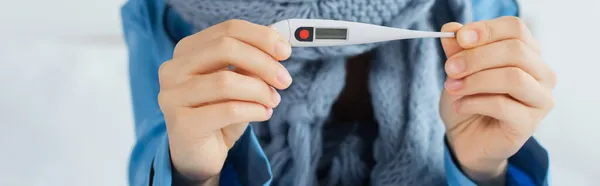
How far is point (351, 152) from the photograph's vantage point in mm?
614

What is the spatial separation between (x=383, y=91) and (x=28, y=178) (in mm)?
488

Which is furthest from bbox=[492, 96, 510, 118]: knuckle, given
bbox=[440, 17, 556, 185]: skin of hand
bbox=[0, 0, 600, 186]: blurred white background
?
bbox=[0, 0, 600, 186]: blurred white background

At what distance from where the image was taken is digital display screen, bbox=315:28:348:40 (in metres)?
0.44

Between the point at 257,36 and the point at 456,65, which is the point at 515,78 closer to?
the point at 456,65

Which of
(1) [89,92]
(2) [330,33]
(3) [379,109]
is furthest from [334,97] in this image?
(1) [89,92]

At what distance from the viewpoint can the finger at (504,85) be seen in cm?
41

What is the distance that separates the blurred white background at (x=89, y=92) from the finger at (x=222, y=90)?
440mm

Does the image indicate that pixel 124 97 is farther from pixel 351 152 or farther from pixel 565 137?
pixel 565 137

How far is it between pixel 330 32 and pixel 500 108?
0.13 m

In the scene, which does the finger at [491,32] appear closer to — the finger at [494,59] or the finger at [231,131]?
the finger at [494,59]

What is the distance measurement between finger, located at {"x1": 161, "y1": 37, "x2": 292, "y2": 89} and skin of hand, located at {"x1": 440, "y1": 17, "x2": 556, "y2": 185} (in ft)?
0.39

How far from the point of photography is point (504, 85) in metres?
0.41

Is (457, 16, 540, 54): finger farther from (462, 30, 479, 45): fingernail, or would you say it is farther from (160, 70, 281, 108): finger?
(160, 70, 281, 108): finger

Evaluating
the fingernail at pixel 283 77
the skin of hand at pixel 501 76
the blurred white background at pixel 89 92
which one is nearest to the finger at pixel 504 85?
the skin of hand at pixel 501 76
